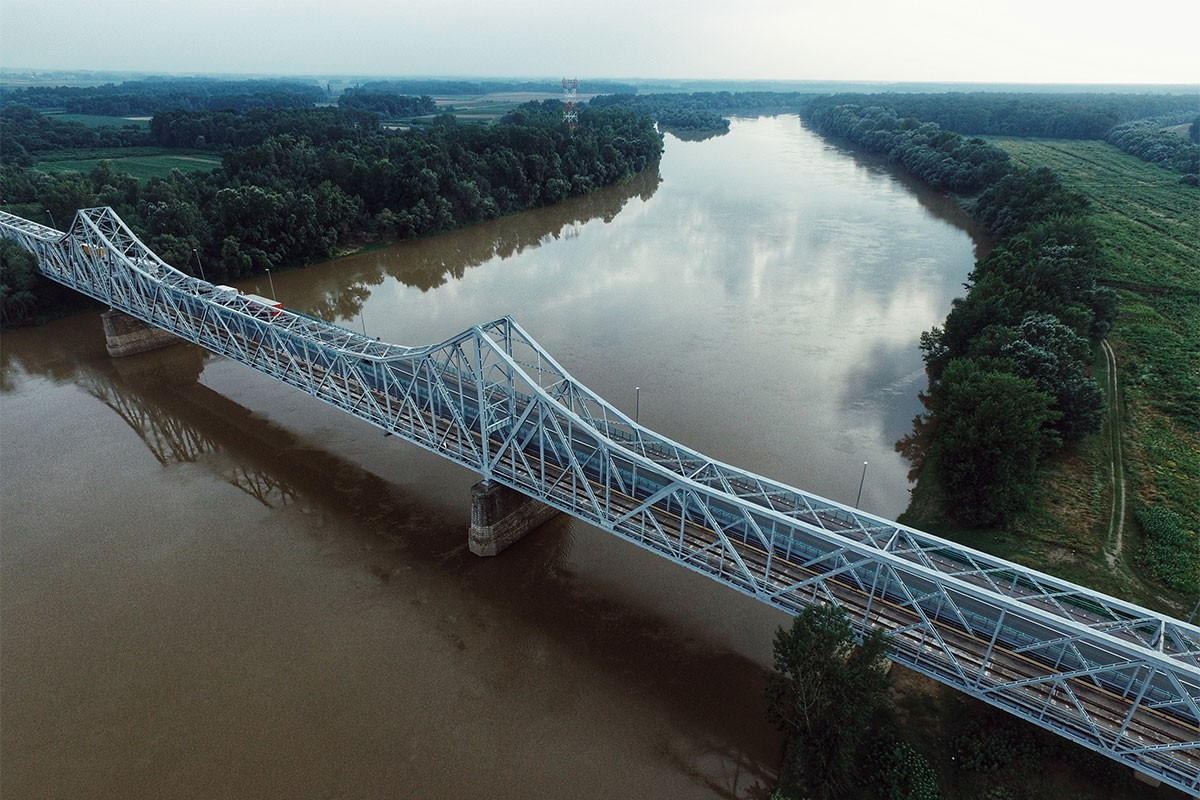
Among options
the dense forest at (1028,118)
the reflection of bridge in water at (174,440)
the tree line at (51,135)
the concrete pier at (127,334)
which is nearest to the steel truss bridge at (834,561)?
the reflection of bridge in water at (174,440)

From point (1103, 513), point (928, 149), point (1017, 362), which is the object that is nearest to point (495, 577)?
point (1103, 513)

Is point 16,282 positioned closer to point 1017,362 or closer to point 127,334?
point 127,334

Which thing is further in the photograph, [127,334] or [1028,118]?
[1028,118]

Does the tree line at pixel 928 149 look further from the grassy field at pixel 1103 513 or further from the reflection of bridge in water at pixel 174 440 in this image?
the reflection of bridge in water at pixel 174 440

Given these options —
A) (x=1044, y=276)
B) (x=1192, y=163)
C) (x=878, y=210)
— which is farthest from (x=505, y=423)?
(x=1192, y=163)

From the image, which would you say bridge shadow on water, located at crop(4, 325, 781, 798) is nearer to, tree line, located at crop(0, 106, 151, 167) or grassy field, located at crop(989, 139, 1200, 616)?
grassy field, located at crop(989, 139, 1200, 616)

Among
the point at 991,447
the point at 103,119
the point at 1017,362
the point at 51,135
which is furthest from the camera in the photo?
the point at 103,119

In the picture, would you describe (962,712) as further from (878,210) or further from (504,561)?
(878,210)
